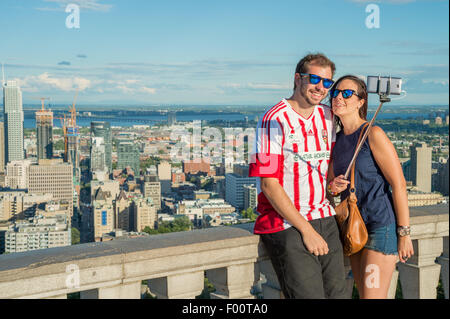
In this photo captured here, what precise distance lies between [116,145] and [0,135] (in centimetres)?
1865

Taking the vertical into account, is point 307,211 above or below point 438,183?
above

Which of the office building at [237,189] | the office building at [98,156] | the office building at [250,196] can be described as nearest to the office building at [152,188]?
the office building at [237,189]

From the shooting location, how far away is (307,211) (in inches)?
101

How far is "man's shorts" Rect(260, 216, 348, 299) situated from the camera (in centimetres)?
245

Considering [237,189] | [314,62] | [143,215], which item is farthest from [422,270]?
[237,189]

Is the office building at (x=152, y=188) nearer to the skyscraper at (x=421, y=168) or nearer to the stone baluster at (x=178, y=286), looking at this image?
the skyscraper at (x=421, y=168)

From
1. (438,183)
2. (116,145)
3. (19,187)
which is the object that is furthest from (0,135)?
(438,183)

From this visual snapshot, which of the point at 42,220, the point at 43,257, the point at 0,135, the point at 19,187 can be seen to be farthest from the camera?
the point at 19,187

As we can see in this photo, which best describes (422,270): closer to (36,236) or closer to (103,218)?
(36,236)

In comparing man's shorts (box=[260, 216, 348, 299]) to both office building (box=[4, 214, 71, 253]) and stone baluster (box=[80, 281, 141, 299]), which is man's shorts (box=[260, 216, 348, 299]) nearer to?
stone baluster (box=[80, 281, 141, 299])

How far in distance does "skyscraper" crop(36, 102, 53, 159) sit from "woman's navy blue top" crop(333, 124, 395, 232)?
61.3 metres

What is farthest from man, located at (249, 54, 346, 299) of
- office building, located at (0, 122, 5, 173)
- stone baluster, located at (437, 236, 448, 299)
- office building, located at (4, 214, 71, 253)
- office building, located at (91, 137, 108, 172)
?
office building, located at (91, 137, 108, 172)
